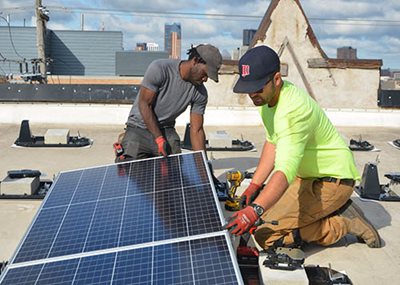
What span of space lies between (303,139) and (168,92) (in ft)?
6.92

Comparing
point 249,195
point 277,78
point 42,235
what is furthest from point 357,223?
point 42,235

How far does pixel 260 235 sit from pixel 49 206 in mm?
1947

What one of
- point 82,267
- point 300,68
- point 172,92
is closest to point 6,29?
point 300,68

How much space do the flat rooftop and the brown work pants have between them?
26cm

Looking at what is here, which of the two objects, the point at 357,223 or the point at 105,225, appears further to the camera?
the point at 357,223

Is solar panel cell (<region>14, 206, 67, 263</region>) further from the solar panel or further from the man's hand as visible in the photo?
the man's hand

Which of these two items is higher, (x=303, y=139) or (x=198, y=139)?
(x=303, y=139)

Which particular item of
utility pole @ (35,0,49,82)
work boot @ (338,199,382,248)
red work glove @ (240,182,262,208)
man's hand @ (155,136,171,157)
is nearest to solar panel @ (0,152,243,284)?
red work glove @ (240,182,262,208)

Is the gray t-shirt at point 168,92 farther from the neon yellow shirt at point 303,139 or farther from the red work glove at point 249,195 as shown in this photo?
the red work glove at point 249,195

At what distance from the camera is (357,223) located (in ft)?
15.3

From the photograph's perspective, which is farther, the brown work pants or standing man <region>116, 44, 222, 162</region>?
standing man <region>116, 44, 222, 162</region>

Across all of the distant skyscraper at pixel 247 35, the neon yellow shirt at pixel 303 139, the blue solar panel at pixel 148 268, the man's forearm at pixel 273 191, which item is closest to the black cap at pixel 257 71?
the neon yellow shirt at pixel 303 139

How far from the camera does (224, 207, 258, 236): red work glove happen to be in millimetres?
3098

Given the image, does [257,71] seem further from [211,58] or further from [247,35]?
[247,35]
